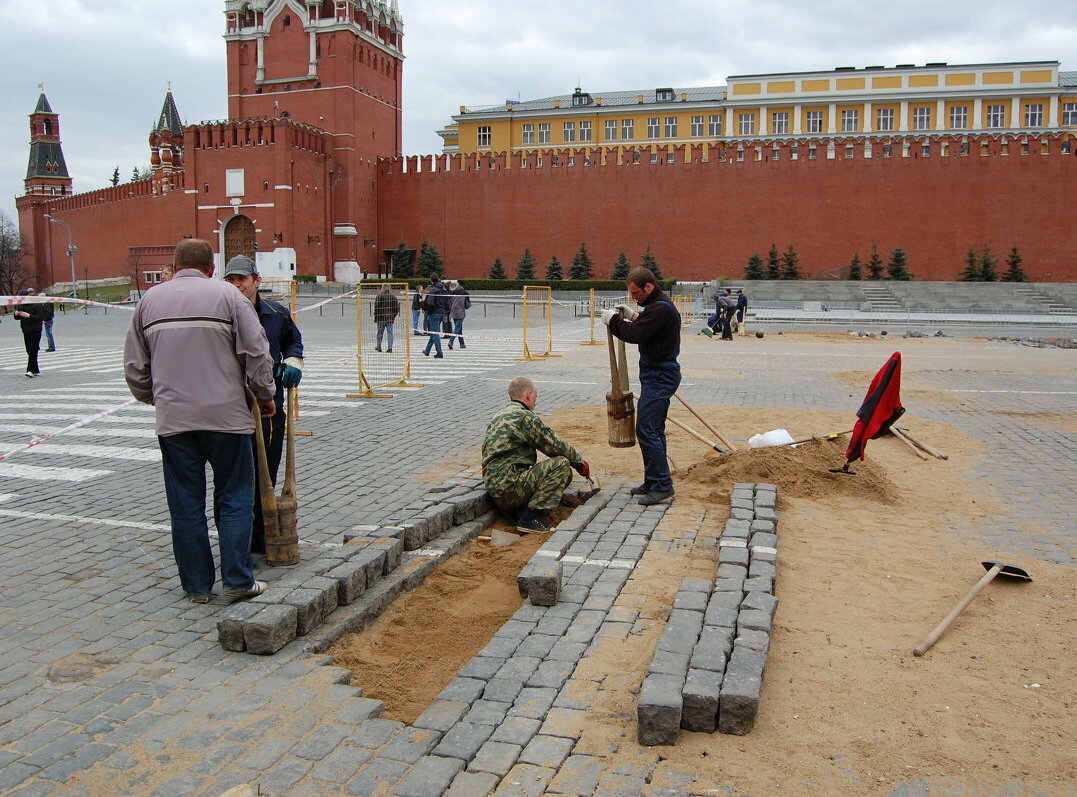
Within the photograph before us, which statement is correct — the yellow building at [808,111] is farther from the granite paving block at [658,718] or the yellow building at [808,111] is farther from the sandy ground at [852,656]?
the granite paving block at [658,718]

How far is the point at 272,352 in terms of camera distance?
558 centimetres

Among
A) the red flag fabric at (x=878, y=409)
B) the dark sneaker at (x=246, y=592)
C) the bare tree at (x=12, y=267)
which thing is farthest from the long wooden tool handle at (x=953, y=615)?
the bare tree at (x=12, y=267)

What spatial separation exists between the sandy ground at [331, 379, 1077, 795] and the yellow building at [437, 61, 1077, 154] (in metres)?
51.3

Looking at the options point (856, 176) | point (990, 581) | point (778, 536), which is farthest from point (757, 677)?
point (856, 176)

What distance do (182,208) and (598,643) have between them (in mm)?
50200

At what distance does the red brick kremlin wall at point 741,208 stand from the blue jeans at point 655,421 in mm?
41344

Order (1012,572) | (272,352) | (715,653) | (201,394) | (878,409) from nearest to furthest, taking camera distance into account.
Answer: (715,653) → (201,394) → (1012,572) → (272,352) → (878,409)

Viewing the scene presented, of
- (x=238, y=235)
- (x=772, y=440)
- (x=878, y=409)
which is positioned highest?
(x=238, y=235)

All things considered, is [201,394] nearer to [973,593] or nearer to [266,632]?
[266,632]

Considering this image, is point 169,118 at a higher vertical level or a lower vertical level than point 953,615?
higher

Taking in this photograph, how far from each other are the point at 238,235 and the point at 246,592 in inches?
1835

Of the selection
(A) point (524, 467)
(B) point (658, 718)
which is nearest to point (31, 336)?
(A) point (524, 467)

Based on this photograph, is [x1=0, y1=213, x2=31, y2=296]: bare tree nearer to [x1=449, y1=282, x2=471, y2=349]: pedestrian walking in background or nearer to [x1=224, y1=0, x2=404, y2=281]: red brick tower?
[x1=224, y1=0, x2=404, y2=281]: red brick tower

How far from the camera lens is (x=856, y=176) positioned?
147 ft
